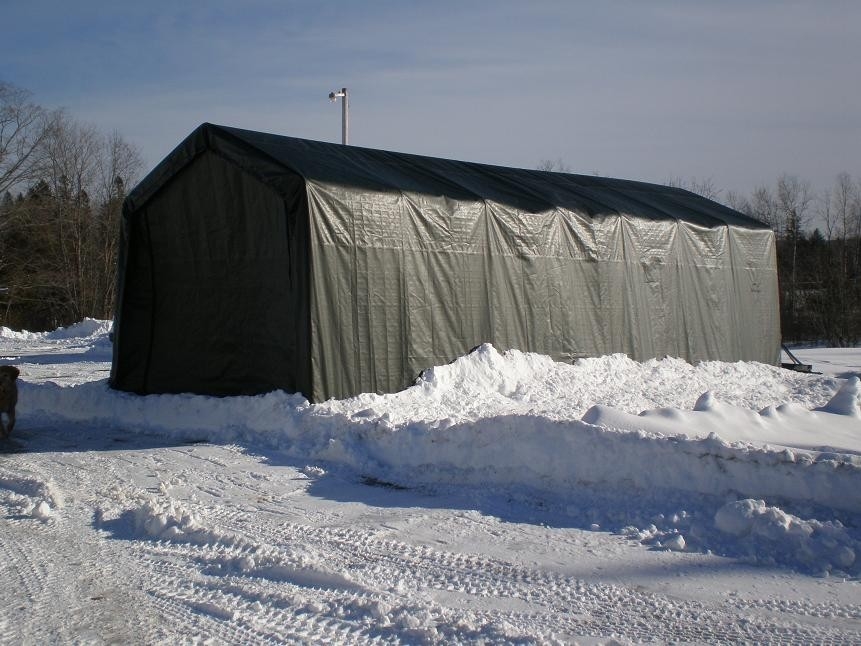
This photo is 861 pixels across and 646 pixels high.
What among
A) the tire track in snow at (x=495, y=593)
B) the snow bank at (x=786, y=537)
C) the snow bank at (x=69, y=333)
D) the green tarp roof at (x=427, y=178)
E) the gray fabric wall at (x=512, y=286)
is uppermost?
the green tarp roof at (x=427, y=178)

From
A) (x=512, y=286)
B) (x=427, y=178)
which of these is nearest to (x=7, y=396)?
(x=427, y=178)

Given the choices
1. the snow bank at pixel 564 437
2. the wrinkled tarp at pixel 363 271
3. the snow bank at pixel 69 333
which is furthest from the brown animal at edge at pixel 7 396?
the snow bank at pixel 69 333

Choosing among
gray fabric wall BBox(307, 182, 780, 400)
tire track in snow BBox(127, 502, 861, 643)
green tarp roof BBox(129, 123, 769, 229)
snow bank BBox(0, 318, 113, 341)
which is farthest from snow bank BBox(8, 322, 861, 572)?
snow bank BBox(0, 318, 113, 341)

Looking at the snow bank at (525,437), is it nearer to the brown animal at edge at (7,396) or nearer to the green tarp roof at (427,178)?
the brown animal at edge at (7,396)

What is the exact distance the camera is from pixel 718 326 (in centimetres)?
1548

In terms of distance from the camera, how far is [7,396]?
30.3ft

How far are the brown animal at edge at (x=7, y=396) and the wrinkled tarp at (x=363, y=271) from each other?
2.54 m

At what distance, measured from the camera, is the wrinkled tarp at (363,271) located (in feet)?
32.1

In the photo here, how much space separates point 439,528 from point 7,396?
6490 mm

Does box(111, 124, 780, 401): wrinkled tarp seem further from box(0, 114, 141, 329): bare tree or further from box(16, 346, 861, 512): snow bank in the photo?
box(0, 114, 141, 329): bare tree

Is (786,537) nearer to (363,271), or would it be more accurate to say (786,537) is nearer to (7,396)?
(363,271)

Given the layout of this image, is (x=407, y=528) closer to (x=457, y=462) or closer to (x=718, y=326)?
(x=457, y=462)

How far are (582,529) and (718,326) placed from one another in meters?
11.3

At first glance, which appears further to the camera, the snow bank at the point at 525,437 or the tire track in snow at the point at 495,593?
the snow bank at the point at 525,437
